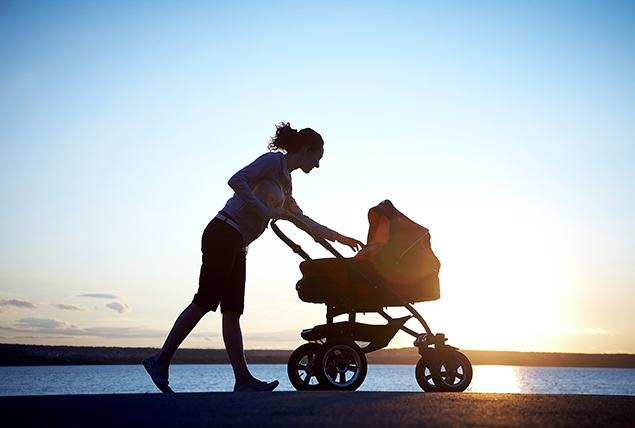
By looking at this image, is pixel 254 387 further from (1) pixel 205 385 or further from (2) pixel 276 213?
(1) pixel 205 385

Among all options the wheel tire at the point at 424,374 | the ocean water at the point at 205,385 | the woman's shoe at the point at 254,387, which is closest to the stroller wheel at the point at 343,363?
the woman's shoe at the point at 254,387

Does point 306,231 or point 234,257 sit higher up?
point 306,231

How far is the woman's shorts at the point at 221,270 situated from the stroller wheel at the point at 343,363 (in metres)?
0.72

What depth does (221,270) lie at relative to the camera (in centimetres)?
409

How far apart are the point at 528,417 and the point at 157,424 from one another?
159 centimetres

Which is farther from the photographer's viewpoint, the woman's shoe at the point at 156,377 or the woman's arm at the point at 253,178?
the woman's arm at the point at 253,178

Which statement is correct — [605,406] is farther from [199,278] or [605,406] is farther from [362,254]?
[199,278]

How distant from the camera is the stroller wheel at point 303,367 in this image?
4176mm

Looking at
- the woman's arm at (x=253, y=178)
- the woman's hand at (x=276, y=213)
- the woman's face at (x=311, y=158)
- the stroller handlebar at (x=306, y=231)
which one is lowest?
the stroller handlebar at (x=306, y=231)

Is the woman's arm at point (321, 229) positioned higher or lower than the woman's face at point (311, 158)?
lower

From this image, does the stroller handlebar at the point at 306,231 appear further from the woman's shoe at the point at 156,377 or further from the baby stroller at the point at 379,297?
the woman's shoe at the point at 156,377

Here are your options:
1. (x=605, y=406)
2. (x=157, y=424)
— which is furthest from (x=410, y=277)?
(x=157, y=424)

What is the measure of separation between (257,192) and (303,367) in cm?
140

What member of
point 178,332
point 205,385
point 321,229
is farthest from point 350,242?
point 205,385
